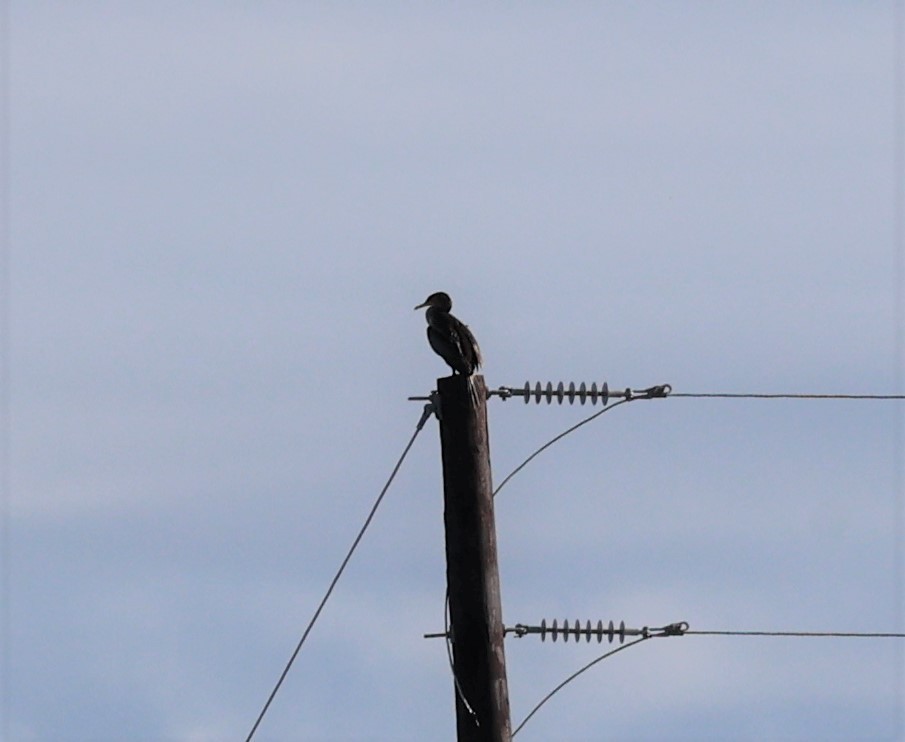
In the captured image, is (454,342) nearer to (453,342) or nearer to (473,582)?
(453,342)

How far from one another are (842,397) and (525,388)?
217cm

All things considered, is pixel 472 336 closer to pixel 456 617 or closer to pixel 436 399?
pixel 436 399

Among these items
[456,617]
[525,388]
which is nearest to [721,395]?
[525,388]

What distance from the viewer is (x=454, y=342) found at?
10070mm

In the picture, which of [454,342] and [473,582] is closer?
[473,582]

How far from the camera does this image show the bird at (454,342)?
9.99 metres

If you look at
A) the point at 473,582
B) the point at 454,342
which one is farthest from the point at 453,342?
the point at 473,582

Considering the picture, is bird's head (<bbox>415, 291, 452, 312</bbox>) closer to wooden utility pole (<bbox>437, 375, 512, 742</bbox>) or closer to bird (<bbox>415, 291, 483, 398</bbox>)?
bird (<bbox>415, 291, 483, 398</bbox>)

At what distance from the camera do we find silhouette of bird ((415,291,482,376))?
32.8ft

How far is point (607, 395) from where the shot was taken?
10500 millimetres

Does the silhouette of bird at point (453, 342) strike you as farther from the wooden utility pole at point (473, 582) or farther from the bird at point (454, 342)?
the wooden utility pole at point (473, 582)

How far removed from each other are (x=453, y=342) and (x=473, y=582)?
1.29 metres

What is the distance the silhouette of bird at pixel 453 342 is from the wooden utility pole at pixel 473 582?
0.31 meters

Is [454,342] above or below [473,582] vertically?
above
